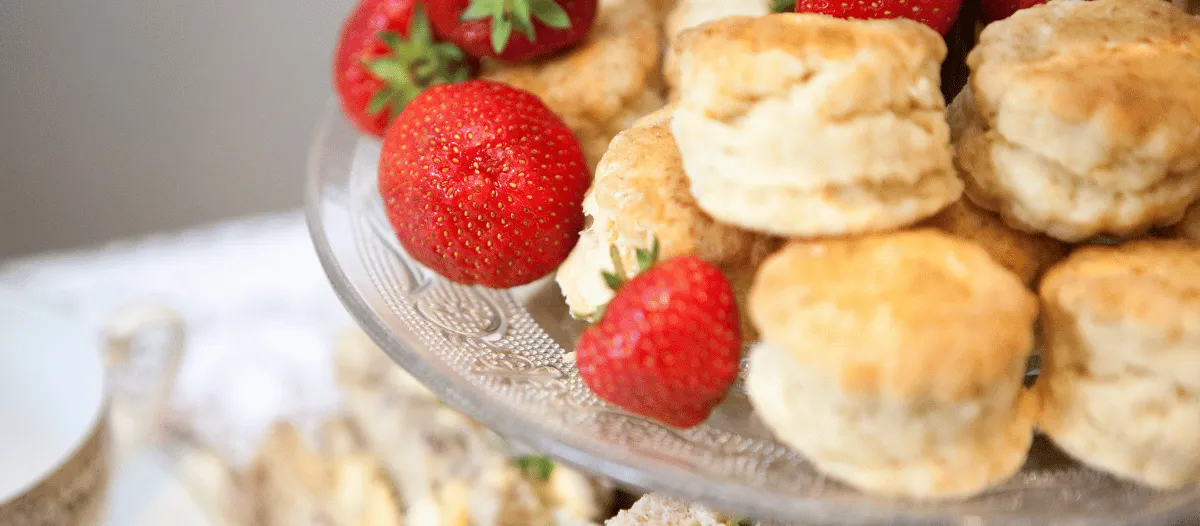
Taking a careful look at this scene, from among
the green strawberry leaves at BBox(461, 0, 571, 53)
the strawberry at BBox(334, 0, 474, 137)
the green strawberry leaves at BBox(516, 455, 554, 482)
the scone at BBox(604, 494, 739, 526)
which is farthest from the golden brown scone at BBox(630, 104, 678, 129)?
the green strawberry leaves at BBox(516, 455, 554, 482)

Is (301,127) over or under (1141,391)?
under

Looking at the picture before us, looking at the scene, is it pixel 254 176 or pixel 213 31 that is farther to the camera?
pixel 254 176

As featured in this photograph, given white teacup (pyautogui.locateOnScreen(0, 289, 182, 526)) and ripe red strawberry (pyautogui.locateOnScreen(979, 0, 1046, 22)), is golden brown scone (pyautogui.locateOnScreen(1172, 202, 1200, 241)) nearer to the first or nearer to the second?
ripe red strawberry (pyautogui.locateOnScreen(979, 0, 1046, 22))

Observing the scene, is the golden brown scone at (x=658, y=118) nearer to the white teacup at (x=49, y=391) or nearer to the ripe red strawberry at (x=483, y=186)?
the ripe red strawberry at (x=483, y=186)

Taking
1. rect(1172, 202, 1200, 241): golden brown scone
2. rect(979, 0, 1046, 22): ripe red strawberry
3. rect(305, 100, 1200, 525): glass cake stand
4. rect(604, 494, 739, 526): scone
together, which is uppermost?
rect(979, 0, 1046, 22): ripe red strawberry

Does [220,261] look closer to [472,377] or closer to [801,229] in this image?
[472,377]

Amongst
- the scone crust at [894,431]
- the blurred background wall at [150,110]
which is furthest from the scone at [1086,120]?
the blurred background wall at [150,110]

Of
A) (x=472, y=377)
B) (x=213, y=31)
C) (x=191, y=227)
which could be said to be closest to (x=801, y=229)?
(x=472, y=377)
